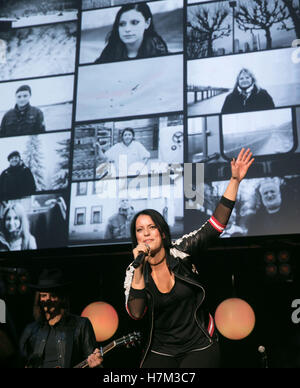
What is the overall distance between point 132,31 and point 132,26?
1.9 inches

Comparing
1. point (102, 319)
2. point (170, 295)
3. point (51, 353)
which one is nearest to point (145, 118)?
point (102, 319)

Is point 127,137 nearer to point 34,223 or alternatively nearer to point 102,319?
point 34,223

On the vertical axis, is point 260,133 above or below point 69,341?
above

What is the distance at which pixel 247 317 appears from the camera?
432 cm

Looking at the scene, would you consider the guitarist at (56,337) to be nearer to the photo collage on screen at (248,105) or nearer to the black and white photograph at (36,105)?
the photo collage on screen at (248,105)

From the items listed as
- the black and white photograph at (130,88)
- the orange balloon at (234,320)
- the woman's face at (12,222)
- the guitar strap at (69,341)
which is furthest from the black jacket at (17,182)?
A: the orange balloon at (234,320)

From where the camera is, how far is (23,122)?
4816 millimetres

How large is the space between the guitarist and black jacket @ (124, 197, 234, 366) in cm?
130

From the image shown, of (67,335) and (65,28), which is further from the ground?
(65,28)

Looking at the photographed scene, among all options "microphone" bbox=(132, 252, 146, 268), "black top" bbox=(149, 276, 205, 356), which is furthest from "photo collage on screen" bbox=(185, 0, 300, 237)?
"microphone" bbox=(132, 252, 146, 268)

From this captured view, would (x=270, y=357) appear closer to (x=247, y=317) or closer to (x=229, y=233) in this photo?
(x=247, y=317)

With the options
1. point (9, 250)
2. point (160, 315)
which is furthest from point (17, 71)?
point (160, 315)

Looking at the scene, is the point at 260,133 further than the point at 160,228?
Yes

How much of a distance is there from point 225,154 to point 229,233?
0.63 metres
